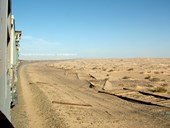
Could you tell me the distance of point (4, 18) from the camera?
15.7ft

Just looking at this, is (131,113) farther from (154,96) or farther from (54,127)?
(154,96)

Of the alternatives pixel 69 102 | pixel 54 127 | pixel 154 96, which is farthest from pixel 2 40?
pixel 154 96

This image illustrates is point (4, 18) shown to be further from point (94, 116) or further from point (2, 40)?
point (94, 116)

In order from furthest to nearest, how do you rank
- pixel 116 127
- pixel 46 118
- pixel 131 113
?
pixel 131 113
pixel 46 118
pixel 116 127

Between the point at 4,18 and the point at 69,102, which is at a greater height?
the point at 4,18

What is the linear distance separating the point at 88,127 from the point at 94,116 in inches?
65.2

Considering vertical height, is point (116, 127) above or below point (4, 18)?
below

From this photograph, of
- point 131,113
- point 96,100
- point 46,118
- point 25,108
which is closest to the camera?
point 46,118

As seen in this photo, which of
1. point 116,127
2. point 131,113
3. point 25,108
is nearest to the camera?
point 116,127

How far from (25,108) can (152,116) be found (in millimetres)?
5832

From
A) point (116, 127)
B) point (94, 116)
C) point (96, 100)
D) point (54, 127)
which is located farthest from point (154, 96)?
point (54, 127)

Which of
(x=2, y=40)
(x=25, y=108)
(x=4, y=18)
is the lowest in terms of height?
(x=25, y=108)

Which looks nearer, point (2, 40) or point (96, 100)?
point (2, 40)

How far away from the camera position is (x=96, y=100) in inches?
611
